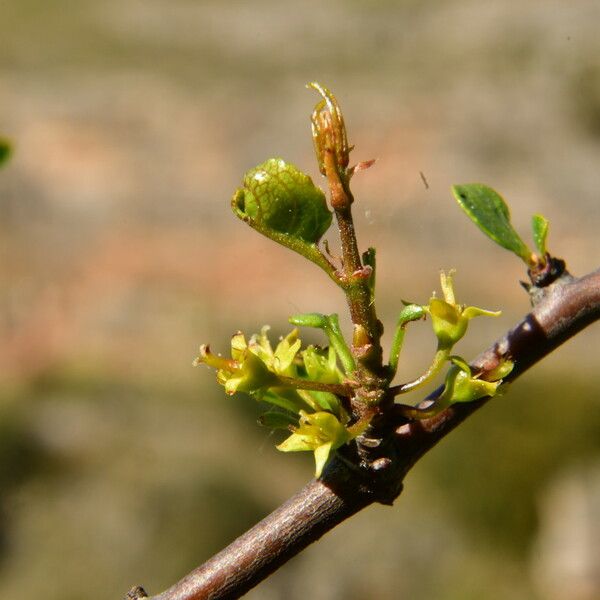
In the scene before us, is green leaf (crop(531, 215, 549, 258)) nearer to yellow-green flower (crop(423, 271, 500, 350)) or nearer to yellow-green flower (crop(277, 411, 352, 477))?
yellow-green flower (crop(423, 271, 500, 350))

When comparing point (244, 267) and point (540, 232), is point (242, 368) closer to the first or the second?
point (540, 232)

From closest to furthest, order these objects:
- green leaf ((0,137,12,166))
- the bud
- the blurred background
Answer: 1. the bud
2. green leaf ((0,137,12,166))
3. the blurred background

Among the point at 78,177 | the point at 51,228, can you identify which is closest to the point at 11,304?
the point at 51,228

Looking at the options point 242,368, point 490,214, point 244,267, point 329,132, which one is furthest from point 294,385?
point 244,267

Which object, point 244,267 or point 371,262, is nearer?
point 371,262

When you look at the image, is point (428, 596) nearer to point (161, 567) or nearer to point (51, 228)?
point (161, 567)

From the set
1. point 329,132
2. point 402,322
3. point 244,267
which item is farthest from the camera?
point 244,267

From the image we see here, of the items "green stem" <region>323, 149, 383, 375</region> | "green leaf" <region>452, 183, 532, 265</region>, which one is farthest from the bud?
"green leaf" <region>452, 183, 532, 265</region>
